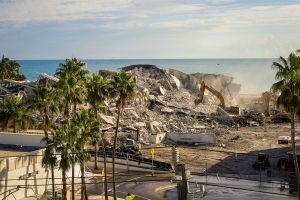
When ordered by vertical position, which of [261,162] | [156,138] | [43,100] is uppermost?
[43,100]

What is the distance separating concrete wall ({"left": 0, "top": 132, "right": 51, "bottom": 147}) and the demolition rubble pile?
24.6m

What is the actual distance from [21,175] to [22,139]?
1051cm

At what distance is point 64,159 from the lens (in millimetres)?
31844

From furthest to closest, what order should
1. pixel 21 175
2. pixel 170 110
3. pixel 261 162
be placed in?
pixel 170 110 < pixel 261 162 < pixel 21 175

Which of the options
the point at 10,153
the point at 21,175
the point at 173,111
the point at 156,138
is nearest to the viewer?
the point at 21,175

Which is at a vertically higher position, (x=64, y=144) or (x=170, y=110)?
(x=170, y=110)

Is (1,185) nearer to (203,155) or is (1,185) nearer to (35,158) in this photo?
(35,158)

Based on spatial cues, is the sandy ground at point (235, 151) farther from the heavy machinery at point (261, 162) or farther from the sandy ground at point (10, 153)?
the sandy ground at point (10, 153)

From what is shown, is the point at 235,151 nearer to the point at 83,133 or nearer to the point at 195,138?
the point at 195,138

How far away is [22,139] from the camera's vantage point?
4791 centimetres

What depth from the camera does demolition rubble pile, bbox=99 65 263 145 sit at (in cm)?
7850

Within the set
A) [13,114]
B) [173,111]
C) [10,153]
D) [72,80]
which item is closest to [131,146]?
[13,114]

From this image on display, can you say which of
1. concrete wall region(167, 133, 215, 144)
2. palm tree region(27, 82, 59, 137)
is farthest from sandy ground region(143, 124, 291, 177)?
palm tree region(27, 82, 59, 137)

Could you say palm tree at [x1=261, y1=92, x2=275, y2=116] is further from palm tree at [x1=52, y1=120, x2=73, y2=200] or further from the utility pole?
the utility pole
